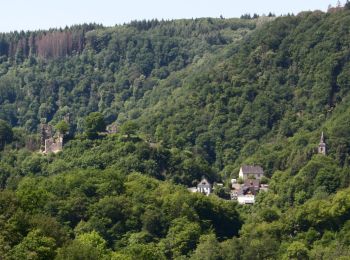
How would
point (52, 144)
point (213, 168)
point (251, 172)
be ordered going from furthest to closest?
1. point (213, 168)
2. point (251, 172)
3. point (52, 144)

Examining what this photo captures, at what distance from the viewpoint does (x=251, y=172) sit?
411ft

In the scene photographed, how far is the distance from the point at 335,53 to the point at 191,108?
21.3 meters

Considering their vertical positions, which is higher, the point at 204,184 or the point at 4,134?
the point at 4,134

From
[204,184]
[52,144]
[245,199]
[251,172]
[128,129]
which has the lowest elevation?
[245,199]

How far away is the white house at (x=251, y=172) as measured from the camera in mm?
123812

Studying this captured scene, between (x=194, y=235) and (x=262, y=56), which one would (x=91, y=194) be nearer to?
(x=194, y=235)

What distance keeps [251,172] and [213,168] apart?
10.2m

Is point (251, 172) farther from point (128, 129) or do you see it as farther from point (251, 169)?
point (128, 129)

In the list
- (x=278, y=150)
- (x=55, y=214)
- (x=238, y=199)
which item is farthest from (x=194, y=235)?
(x=278, y=150)

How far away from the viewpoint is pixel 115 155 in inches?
4441

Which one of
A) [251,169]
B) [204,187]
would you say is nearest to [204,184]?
[204,187]

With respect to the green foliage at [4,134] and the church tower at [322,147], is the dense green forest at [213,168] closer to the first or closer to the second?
the green foliage at [4,134]

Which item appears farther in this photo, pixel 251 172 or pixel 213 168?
pixel 213 168

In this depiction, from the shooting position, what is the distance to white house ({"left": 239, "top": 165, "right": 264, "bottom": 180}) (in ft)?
406
